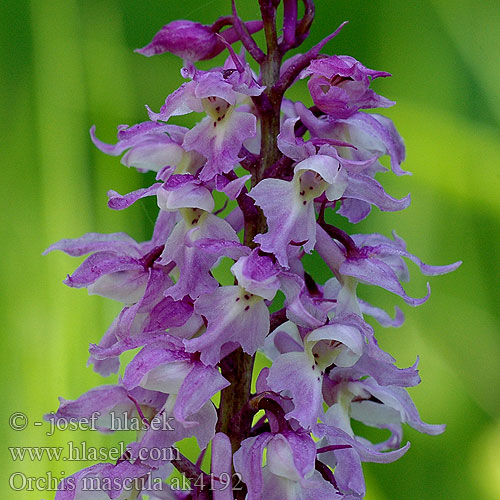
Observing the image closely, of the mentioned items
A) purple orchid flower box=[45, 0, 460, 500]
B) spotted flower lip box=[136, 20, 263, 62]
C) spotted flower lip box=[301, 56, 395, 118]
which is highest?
spotted flower lip box=[136, 20, 263, 62]

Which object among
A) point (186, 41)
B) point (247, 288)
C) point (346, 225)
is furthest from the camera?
point (346, 225)

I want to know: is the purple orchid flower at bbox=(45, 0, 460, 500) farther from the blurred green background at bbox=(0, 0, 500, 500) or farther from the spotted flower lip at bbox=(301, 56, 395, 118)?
the blurred green background at bbox=(0, 0, 500, 500)

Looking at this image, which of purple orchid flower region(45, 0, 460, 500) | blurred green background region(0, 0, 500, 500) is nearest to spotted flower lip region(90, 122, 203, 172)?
purple orchid flower region(45, 0, 460, 500)

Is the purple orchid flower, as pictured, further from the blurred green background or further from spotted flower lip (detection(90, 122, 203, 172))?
the blurred green background

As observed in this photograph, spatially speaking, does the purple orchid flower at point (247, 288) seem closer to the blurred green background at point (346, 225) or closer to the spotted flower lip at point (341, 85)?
the spotted flower lip at point (341, 85)

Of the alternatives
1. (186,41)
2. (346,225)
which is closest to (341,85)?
(186,41)

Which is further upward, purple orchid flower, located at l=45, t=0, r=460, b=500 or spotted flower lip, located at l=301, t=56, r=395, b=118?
spotted flower lip, located at l=301, t=56, r=395, b=118

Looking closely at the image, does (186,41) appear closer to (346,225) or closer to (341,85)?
(341,85)

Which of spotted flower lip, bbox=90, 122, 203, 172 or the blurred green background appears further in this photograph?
the blurred green background

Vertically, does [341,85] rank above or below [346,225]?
above

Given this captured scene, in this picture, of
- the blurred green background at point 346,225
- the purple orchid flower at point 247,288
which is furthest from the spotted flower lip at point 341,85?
the blurred green background at point 346,225
